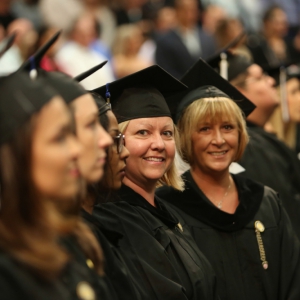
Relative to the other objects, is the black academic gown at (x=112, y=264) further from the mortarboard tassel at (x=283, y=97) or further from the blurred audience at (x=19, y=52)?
the blurred audience at (x=19, y=52)

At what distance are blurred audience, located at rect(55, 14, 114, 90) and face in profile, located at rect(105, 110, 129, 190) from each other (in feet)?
14.6

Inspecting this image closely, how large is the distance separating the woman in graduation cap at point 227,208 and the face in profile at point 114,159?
0.90 m

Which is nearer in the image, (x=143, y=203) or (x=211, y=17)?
(x=143, y=203)

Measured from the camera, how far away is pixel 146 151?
3.47 meters

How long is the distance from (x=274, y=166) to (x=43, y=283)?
3378 mm

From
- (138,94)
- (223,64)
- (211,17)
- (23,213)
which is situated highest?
(211,17)

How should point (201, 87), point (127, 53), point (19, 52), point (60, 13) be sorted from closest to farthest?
point (201, 87) → point (19, 52) → point (60, 13) → point (127, 53)

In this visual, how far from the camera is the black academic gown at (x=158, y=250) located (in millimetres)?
3006

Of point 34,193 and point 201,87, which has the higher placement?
point 201,87

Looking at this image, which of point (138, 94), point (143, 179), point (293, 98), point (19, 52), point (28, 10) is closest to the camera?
point (143, 179)

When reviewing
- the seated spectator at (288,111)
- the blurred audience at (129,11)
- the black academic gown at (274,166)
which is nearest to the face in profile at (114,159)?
the black academic gown at (274,166)

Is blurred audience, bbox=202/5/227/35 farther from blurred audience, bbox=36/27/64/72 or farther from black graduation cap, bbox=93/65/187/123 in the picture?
black graduation cap, bbox=93/65/187/123

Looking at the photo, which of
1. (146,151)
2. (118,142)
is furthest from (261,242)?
(118,142)

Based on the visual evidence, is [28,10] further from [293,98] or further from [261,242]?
[261,242]
